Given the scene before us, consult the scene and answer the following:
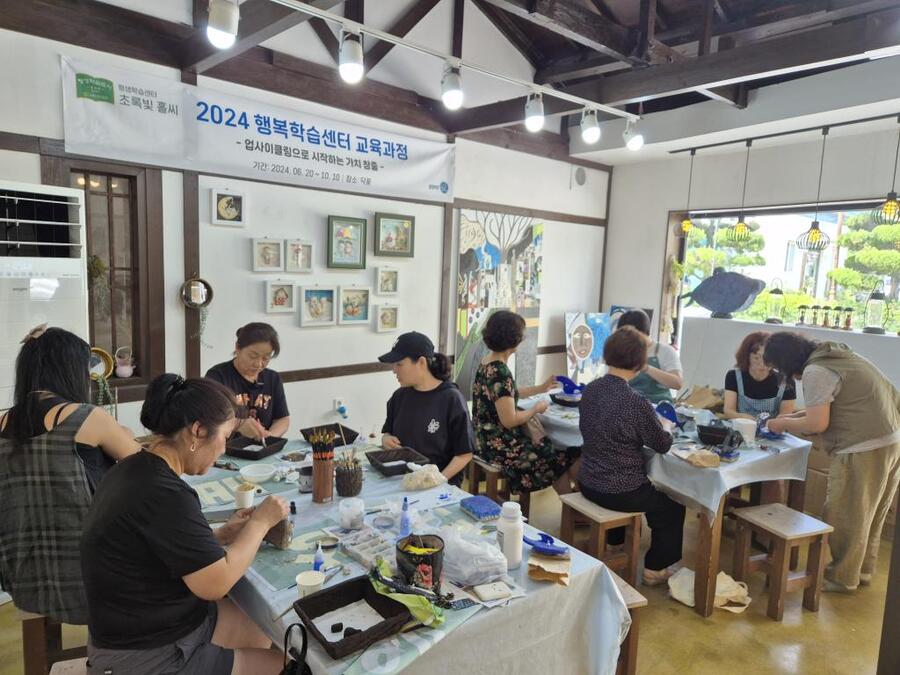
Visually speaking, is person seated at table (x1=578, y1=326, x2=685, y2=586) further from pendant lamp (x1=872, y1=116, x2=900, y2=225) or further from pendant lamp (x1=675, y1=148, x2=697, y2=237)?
pendant lamp (x1=675, y1=148, x2=697, y2=237)

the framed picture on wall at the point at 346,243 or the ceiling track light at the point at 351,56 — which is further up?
the ceiling track light at the point at 351,56

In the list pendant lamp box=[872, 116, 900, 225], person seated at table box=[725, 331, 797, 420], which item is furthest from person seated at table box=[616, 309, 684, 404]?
pendant lamp box=[872, 116, 900, 225]

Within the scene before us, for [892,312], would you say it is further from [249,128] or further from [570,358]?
[249,128]

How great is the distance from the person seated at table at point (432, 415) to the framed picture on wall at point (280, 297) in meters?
1.54

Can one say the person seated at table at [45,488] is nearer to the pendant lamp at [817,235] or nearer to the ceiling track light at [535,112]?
the ceiling track light at [535,112]

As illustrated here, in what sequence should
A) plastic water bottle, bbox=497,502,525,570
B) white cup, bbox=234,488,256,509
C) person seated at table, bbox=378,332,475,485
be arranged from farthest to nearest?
person seated at table, bbox=378,332,475,485, white cup, bbox=234,488,256,509, plastic water bottle, bbox=497,502,525,570

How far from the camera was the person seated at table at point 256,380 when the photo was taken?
2.54 m

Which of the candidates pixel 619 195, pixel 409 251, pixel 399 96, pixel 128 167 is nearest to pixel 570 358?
pixel 619 195

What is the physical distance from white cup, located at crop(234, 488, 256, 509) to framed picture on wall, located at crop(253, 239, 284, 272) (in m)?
2.13

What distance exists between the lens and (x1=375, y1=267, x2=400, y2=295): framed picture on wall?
13.9 ft

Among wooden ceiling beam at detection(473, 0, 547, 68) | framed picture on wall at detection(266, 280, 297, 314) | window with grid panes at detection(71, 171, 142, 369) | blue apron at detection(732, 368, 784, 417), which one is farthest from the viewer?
wooden ceiling beam at detection(473, 0, 547, 68)

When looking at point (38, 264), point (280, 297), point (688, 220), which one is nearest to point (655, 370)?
point (688, 220)

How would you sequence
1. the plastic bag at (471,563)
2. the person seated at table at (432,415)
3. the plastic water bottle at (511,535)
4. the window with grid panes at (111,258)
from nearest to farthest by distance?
1. the plastic bag at (471,563)
2. the plastic water bottle at (511,535)
3. the person seated at table at (432,415)
4. the window with grid panes at (111,258)

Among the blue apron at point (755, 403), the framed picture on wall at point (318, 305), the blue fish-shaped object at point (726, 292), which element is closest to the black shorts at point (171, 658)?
the framed picture on wall at point (318, 305)
